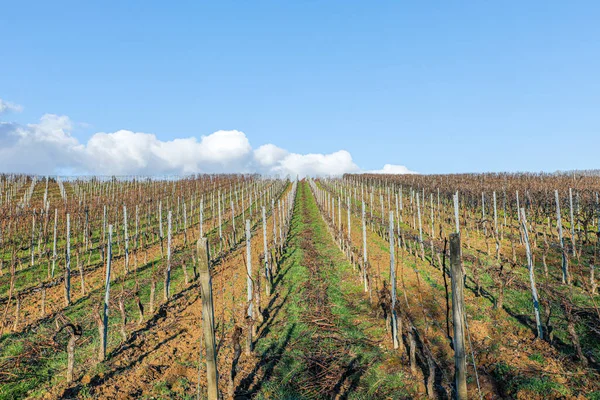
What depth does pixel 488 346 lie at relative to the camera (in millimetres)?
7074

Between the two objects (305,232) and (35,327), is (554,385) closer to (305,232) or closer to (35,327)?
(35,327)

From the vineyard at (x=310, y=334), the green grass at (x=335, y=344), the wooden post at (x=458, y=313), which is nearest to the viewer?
the wooden post at (x=458, y=313)

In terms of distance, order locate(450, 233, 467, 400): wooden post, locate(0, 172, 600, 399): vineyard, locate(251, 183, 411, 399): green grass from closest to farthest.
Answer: locate(450, 233, 467, 400): wooden post
locate(0, 172, 600, 399): vineyard
locate(251, 183, 411, 399): green grass

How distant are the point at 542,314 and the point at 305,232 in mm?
Result: 13394

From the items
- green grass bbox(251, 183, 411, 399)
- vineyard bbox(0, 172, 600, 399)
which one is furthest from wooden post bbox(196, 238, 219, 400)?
green grass bbox(251, 183, 411, 399)

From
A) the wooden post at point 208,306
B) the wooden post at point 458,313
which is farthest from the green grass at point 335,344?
the wooden post at point 208,306

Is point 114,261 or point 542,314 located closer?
point 542,314

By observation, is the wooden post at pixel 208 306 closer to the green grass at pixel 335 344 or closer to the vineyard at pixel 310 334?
the vineyard at pixel 310 334

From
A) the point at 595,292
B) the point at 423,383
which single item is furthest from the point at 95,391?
the point at 595,292

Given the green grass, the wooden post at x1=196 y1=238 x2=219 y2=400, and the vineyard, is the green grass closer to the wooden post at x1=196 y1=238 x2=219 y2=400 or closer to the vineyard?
the vineyard

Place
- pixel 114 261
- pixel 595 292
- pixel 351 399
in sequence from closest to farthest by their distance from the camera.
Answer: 1. pixel 351 399
2. pixel 595 292
3. pixel 114 261

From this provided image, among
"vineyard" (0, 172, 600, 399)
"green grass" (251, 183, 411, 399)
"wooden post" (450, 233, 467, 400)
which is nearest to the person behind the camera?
"wooden post" (450, 233, 467, 400)

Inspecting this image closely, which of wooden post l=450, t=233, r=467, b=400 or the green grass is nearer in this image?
wooden post l=450, t=233, r=467, b=400

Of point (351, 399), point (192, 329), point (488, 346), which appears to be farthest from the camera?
point (192, 329)
